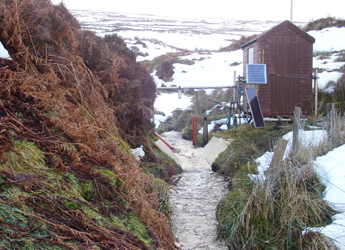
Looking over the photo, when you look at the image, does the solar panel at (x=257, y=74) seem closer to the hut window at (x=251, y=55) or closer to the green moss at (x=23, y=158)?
the hut window at (x=251, y=55)

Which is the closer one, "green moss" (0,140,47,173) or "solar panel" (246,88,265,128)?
"green moss" (0,140,47,173)

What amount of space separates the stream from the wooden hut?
3560 millimetres

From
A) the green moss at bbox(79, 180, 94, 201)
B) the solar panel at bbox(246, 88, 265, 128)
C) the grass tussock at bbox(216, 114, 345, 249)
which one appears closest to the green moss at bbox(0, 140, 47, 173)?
the green moss at bbox(79, 180, 94, 201)

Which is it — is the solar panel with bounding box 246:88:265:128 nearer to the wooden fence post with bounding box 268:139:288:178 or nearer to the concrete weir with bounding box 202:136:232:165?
the concrete weir with bounding box 202:136:232:165

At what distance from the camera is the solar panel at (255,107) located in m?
9.83

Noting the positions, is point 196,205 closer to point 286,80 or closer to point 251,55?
point 286,80

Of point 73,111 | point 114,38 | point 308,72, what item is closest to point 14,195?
point 73,111

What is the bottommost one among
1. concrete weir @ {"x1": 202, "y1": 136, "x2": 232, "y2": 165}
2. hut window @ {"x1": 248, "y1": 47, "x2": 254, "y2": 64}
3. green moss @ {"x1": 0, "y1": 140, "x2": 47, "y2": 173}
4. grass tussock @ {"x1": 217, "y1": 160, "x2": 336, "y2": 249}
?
concrete weir @ {"x1": 202, "y1": 136, "x2": 232, "y2": 165}

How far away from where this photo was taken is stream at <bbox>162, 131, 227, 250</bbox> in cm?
457

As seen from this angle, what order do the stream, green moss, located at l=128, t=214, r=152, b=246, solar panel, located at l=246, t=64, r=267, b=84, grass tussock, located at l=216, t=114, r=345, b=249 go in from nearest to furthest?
green moss, located at l=128, t=214, r=152, b=246 → grass tussock, located at l=216, t=114, r=345, b=249 → the stream → solar panel, located at l=246, t=64, r=267, b=84

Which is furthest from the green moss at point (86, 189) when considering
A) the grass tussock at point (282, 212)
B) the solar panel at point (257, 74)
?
the solar panel at point (257, 74)

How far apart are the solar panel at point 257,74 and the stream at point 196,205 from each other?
140 inches

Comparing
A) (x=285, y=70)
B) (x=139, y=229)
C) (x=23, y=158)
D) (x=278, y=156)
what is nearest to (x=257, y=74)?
(x=285, y=70)

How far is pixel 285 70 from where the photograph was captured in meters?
10.7
